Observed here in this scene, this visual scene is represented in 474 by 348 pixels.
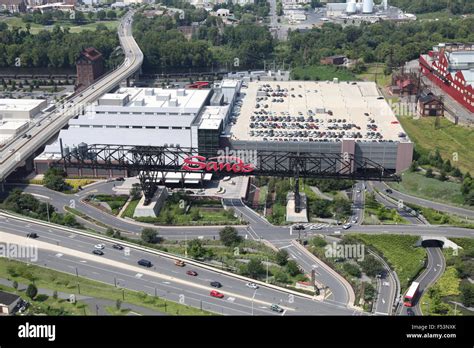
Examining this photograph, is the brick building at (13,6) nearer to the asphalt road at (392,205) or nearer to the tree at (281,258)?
the asphalt road at (392,205)

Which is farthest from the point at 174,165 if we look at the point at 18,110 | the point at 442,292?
the point at 18,110

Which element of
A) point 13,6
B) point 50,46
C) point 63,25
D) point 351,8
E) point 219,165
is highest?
point 13,6

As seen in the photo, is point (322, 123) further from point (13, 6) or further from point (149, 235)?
point (13, 6)

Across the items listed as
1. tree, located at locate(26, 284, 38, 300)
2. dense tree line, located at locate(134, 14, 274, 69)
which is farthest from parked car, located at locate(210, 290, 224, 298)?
dense tree line, located at locate(134, 14, 274, 69)

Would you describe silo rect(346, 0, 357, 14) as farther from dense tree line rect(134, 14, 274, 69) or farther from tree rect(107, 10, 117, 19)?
tree rect(107, 10, 117, 19)

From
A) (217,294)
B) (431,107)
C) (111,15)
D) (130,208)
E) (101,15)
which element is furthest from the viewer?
(111,15)

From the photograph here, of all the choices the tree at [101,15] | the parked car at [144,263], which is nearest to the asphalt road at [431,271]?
the parked car at [144,263]
